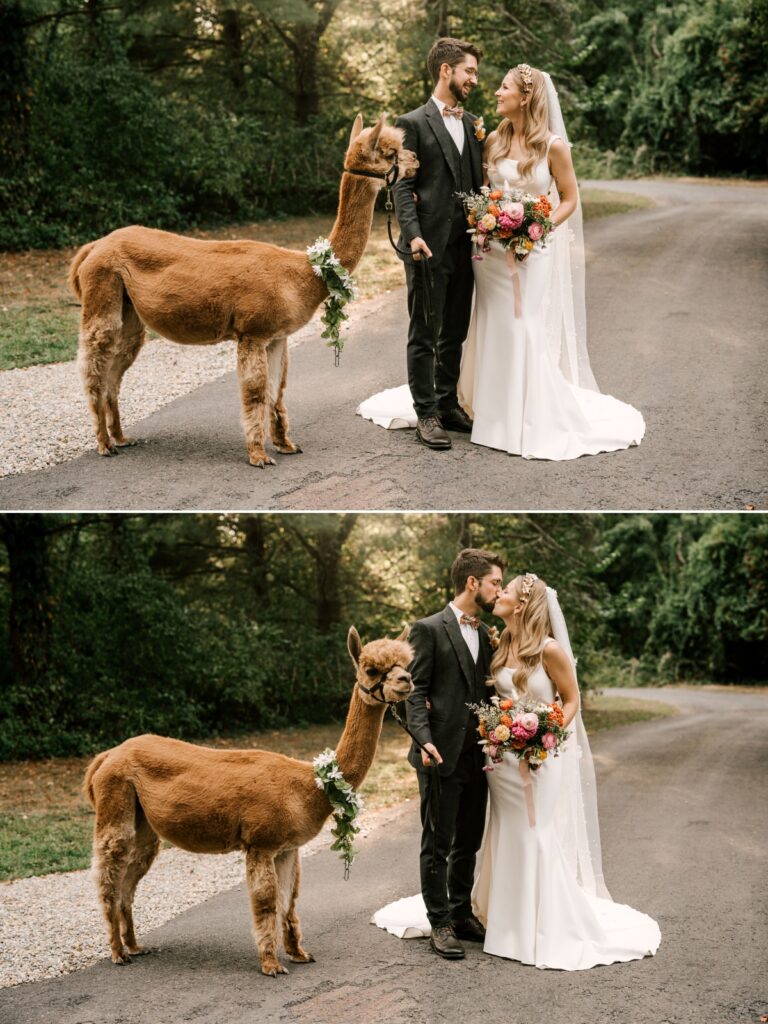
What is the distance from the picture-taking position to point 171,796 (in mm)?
6625

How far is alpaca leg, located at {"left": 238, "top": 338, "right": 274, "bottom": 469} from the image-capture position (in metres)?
8.12

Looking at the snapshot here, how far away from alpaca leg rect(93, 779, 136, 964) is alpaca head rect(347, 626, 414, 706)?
58.4 inches

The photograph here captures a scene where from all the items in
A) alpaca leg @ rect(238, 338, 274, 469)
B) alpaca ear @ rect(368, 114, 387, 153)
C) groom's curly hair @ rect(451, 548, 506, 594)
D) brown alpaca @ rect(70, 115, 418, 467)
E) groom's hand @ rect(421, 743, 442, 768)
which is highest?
alpaca ear @ rect(368, 114, 387, 153)

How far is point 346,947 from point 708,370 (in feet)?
20.3

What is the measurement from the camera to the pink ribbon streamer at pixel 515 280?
8422 mm

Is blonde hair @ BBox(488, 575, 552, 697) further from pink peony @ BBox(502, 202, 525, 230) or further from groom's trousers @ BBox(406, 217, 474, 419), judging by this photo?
pink peony @ BBox(502, 202, 525, 230)

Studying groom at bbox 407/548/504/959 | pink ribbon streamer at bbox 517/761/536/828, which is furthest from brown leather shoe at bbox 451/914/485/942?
pink ribbon streamer at bbox 517/761/536/828

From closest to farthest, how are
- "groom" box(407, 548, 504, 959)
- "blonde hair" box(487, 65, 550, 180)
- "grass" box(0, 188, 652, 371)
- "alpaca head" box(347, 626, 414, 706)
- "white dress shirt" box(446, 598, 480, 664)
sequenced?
"alpaca head" box(347, 626, 414, 706), "groom" box(407, 548, 504, 959), "white dress shirt" box(446, 598, 480, 664), "blonde hair" box(487, 65, 550, 180), "grass" box(0, 188, 652, 371)

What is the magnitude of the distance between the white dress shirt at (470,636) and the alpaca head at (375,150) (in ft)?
9.45

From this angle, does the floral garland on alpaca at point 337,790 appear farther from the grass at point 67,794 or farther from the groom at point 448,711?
the grass at point 67,794

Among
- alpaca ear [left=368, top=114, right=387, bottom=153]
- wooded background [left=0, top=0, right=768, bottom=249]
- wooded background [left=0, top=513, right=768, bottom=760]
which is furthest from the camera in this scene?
wooded background [left=0, top=0, right=768, bottom=249]

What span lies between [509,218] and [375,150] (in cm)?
100

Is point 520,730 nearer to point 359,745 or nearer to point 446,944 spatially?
point 359,745

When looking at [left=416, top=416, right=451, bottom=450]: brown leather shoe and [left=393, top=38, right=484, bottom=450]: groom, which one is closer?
[left=393, top=38, right=484, bottom=450]: groom
